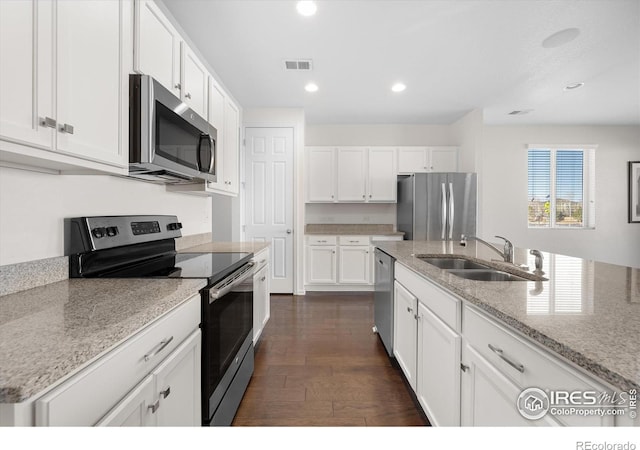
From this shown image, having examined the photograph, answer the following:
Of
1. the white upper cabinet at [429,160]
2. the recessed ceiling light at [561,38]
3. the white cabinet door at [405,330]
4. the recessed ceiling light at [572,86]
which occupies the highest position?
the recessed ceiling light at [572,86]

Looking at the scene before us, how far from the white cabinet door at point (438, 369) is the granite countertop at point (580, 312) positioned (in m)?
0.25

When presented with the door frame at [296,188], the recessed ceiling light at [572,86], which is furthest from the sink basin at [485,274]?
the recessed ceiling light at [572,86]

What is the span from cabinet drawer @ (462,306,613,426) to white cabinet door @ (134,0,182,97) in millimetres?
1790

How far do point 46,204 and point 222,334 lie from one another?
0.92 metres

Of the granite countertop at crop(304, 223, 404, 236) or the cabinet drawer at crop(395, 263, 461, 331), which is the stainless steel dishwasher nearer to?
the cabinet drawer at crop(395, 263, 461, 331)

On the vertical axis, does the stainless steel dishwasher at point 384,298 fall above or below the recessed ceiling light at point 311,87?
below

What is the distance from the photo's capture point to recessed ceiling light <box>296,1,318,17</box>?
2136 millimetres

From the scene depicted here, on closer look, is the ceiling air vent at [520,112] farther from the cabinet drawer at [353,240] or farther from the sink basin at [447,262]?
the sink basin at [447,262]

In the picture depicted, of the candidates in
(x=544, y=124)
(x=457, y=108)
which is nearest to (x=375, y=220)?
(x=457, y=108)

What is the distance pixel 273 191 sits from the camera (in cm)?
434

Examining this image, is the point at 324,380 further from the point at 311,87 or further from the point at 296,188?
the point at 311,87

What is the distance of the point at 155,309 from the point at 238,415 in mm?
1176

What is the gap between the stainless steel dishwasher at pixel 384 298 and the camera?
7.47 ft
